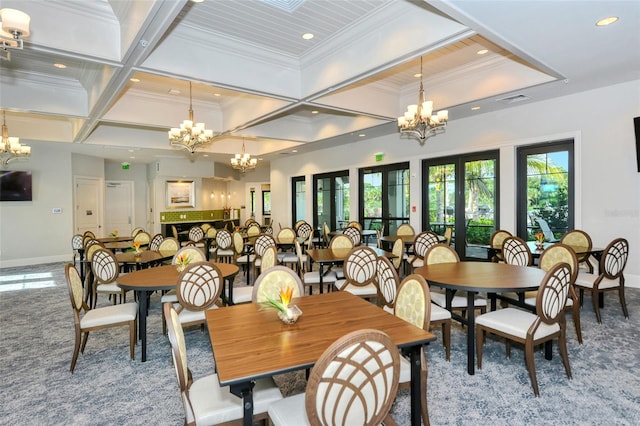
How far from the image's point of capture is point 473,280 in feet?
10.2

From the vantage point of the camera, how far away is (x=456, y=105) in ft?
19.6

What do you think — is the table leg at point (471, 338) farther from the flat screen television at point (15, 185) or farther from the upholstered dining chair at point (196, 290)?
the flat screen television at point (15, 185)

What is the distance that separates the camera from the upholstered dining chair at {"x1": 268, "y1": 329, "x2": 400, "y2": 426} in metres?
1.34

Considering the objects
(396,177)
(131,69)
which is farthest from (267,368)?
(396,177)

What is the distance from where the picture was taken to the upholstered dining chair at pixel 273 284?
275 cm

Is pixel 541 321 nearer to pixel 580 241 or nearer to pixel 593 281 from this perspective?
pixel 593 281

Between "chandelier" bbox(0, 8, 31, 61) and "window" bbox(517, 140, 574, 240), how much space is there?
7.15 m

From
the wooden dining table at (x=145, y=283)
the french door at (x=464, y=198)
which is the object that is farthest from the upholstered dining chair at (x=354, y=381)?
the french door at (x=464, y=198)

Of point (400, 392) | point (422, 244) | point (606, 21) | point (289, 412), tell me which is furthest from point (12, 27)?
point (422, 244)

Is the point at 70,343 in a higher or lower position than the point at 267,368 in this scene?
lower

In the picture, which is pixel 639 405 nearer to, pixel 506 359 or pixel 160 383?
pixel 506 359

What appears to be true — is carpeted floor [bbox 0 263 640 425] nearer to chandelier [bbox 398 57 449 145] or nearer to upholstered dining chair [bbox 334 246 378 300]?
upholstered dining chair [bbox 334 246 378 300]

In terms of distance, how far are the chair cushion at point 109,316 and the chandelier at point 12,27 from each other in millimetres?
2359

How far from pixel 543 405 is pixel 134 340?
3.52m
